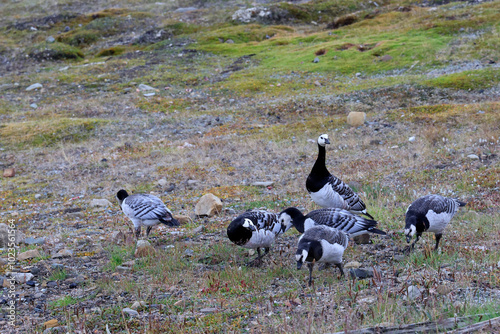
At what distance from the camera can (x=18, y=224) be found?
15383 mm

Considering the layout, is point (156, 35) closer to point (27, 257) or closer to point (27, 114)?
point (27, 114)

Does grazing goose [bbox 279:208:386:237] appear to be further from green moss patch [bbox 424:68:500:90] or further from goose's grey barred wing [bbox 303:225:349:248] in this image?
green moss patch [bbox 424:68:500:90]

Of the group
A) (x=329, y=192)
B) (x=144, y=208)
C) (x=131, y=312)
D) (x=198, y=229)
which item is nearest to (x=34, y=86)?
(x=198, y=229)

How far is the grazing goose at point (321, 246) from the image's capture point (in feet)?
27.2

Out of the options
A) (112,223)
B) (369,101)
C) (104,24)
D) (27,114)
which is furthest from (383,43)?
(104,24)

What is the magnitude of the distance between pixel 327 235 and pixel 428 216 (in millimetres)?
2262

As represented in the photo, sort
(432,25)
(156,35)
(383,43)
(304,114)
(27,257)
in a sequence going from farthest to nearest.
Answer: (156,35) < (432,25) < (383,43) < (304,114) < (27,257)

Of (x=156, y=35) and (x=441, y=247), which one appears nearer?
(x=441, y=247)

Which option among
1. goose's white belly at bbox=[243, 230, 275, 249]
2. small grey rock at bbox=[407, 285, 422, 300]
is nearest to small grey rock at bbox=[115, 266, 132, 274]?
goose's white belly at bbox=[243, 230, 275, 249]

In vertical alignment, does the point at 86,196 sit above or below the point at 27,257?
below

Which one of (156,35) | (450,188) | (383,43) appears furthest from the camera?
(156,35)

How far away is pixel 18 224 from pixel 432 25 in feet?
140

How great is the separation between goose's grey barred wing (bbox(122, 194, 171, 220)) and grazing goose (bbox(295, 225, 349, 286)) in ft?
14.2

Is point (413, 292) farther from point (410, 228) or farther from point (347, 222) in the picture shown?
point (347, 222)
